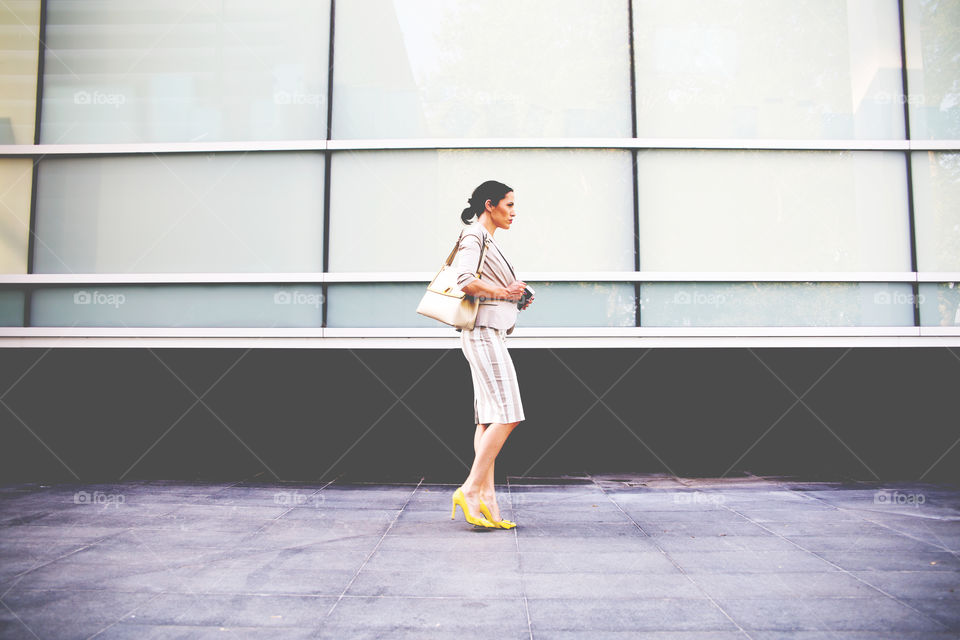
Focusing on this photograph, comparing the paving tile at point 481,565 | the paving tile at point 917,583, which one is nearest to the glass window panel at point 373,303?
the paving tile at point 481,565

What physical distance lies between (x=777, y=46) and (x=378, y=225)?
402 centimetres

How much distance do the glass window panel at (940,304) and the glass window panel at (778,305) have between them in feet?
0.38

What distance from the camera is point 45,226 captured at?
5.62m

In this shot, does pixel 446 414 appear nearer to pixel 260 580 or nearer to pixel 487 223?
pixel 487 223

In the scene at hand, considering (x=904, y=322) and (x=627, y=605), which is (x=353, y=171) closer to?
(x=627, y=605)

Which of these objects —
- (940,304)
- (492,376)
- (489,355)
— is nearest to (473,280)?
(489,355)

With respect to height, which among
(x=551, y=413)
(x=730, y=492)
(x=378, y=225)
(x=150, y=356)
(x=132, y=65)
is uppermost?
(x=132, y=65)

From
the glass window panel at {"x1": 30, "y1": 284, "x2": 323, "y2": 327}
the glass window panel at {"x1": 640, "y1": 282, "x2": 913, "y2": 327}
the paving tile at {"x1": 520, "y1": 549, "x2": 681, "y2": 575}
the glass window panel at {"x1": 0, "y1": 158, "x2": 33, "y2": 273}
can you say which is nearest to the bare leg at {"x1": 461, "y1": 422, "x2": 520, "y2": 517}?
the paving tile at {"x1": 520, "y1": 549, "x2": 681, "y2": 575}

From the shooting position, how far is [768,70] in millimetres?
5598

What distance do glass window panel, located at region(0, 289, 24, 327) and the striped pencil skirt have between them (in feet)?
14.6

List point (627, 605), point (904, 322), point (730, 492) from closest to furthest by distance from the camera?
1. point (627, 605)
2. point (730, 492)
3. point (904, 322)

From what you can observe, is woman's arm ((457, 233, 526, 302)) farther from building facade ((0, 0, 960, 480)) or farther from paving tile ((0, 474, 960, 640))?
building facade ((0, 0, 960, 480))

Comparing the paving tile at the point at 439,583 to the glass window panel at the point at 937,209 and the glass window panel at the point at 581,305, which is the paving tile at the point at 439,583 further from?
the glass window panel at the point at 937,209

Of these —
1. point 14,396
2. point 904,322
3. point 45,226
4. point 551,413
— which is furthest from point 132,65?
point 904,322
